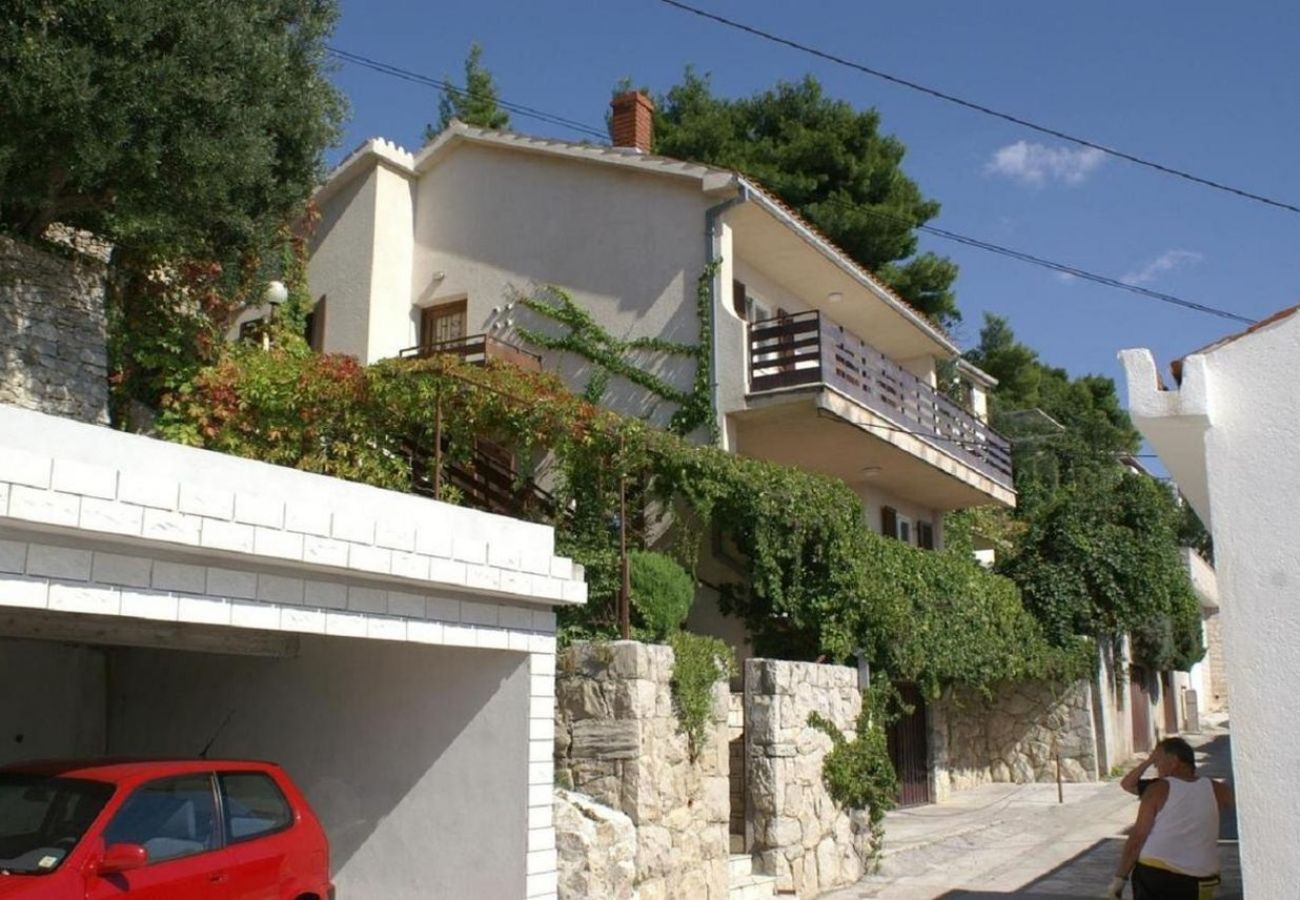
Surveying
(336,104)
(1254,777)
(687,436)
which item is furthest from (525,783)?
(336,104)

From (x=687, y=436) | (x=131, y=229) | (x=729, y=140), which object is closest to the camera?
(x=131, y=229)

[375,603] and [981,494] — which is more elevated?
[981,494]

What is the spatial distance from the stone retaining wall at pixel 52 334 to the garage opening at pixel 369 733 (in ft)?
16.4

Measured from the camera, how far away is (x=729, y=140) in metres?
35.5

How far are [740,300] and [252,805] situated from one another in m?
14.3

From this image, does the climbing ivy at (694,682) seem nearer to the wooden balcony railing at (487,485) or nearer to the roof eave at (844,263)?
the wooden balcony railing at (487,485)

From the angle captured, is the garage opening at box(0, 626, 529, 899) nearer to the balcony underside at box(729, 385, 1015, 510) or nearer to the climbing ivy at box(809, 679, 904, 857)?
the climbing ivy at box(809, 679, 904, 857)

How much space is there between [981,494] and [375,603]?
57.3 ft

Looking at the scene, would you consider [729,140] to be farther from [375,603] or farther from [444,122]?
[375,603]

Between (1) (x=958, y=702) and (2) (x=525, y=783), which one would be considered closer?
(2) (x=525, y=783)

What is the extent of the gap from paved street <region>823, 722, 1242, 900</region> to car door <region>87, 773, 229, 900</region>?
23.7 feet

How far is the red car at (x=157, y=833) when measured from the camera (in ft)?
22.2

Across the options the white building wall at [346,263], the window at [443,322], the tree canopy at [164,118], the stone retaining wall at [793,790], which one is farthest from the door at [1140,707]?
the tree canopy at [164,118]

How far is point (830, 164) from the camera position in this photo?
3466cm
